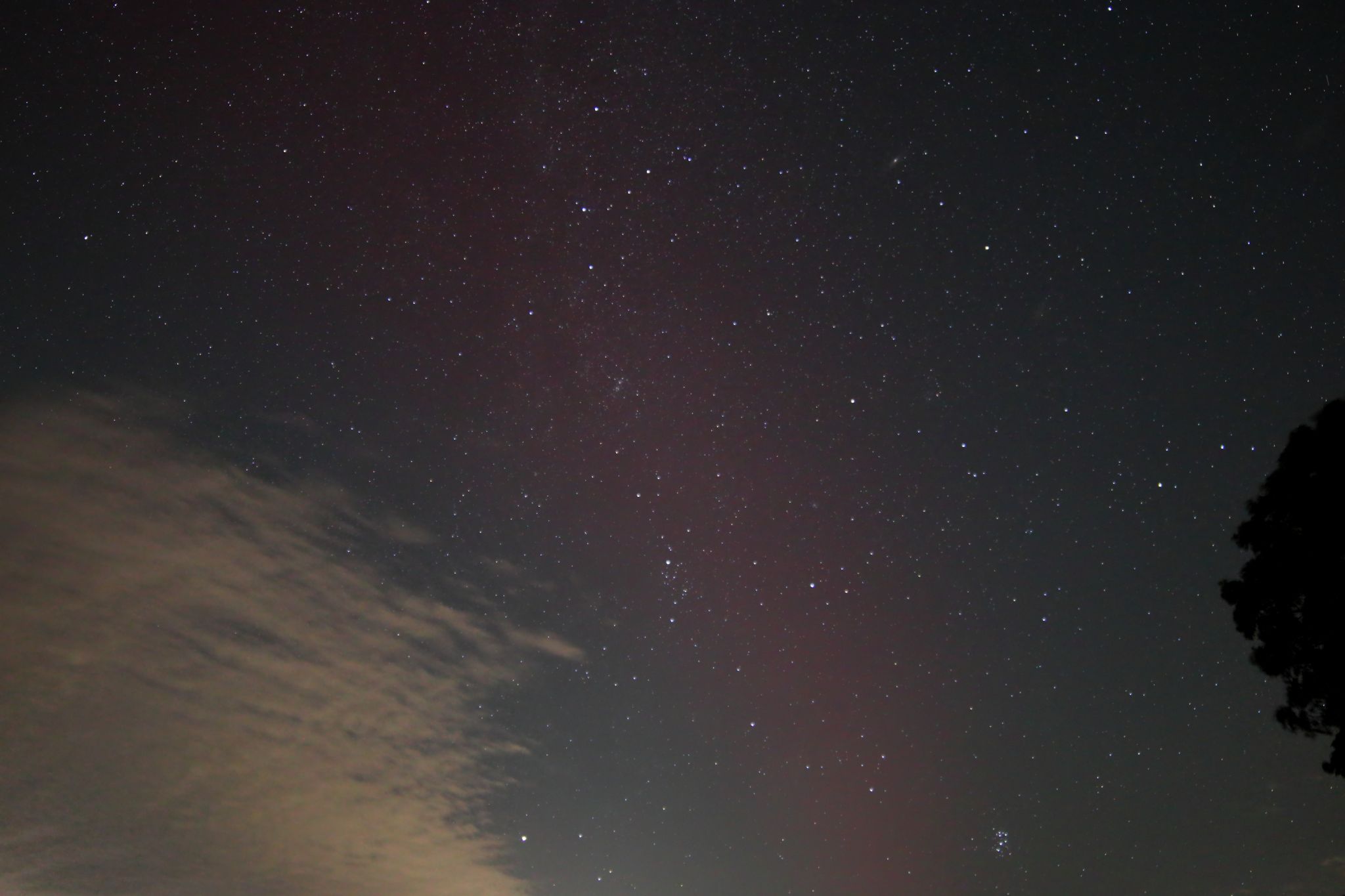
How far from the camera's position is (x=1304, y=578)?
10016mm

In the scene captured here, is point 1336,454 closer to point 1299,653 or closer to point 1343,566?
point 1343,566

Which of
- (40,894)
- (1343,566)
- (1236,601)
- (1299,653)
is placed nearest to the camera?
(1343,566)

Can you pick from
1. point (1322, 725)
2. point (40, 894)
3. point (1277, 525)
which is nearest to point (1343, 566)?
point (1277, 525)

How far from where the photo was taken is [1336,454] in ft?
32.0

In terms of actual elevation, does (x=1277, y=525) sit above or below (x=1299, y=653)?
above

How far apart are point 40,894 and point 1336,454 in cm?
5576

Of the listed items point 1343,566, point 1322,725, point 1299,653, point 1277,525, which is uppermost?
point 1277,525

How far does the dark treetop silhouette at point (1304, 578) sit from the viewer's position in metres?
9.59

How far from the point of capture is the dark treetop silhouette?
959 cm

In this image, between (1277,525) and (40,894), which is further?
(40,894)

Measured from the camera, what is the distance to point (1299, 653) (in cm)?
1012

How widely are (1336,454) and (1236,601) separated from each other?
2470mm

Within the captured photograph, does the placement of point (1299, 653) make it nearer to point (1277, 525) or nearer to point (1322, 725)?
point (1322, 725)

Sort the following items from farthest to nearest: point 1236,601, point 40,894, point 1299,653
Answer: point 40,894 → point 1236,601 → point 1299,653
